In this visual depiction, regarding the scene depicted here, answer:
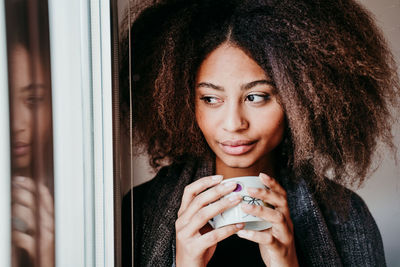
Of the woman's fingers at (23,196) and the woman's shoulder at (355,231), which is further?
the woman's shoulder at (355,231)

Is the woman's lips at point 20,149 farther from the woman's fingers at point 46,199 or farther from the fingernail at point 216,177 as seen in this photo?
the fingernail at point 216,177

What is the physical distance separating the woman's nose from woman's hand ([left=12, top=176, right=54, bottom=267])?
356mm

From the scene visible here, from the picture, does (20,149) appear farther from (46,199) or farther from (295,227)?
(295,227)

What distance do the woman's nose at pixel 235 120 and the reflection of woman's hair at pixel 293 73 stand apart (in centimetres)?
7

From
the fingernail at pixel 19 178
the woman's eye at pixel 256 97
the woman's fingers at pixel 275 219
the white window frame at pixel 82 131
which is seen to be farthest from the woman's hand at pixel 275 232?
the fingernail at pixel 19 178

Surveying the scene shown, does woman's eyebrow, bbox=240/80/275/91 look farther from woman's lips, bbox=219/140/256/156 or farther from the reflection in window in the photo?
the reflection in window

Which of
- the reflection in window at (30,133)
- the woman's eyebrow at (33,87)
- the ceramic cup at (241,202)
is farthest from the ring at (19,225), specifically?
the ceramic cup at (241,202)

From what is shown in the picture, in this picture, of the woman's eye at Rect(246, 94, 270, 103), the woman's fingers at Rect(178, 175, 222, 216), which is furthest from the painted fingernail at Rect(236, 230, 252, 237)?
the woman's eye at Rect(246, 94, 270, 103)

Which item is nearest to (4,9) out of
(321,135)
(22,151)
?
(22,151)

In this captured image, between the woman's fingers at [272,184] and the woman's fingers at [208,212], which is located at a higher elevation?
the woman's fingers at [272,184]

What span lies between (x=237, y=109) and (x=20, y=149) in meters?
0.39

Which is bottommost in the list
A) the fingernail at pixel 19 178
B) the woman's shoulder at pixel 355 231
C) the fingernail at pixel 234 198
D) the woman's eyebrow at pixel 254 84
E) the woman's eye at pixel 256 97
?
the woman's shoulder at pixel 355 231

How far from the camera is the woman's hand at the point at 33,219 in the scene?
2.17 feet

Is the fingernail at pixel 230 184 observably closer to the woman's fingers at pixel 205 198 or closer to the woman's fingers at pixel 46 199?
the woman's fingers at pixel 205 198
